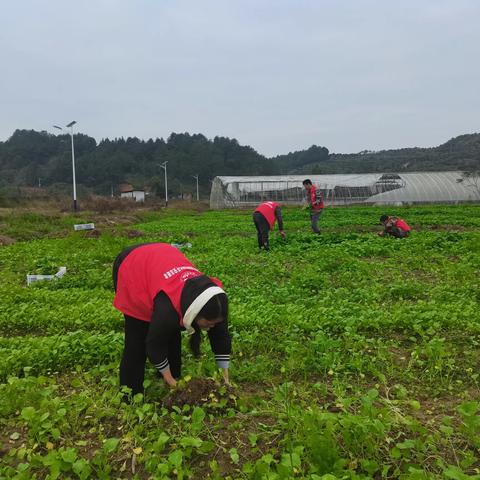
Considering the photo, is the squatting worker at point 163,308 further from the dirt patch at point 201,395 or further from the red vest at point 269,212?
the red vest at point 269,212

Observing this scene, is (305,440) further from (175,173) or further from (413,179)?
(175,173)

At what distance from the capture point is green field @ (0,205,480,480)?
8.99 ft

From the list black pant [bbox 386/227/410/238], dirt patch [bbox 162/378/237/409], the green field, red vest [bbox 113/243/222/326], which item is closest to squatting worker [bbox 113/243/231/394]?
red vest [bbox 113/243/222/326]

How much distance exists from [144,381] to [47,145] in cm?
10631

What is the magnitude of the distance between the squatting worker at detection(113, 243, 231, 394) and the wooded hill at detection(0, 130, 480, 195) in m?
73.8

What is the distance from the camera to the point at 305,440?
110 inches

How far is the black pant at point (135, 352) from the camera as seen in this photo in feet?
11.4

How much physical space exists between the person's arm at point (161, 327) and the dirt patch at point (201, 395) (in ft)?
1.42

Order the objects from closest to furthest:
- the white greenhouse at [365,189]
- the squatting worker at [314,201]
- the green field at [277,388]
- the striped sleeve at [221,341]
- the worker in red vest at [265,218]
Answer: the green field at [277,388]
the striped sleeve at [221,341]
the worker in red vest at [265,218]
the squatting worker at [314,201]
the white greenhouse at [365,189]

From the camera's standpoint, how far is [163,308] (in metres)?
3.02

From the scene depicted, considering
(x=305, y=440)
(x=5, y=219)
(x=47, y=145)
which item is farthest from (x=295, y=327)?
(x=47, y=145)

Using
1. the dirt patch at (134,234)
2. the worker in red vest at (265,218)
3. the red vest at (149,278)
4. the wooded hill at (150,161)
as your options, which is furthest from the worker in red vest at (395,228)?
the wooded hill at (150,161)

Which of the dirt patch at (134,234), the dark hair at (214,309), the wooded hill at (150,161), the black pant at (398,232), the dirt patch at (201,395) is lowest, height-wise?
the dirt patch at (134,234)

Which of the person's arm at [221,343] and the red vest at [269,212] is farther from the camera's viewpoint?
the red vest at [269,212]
